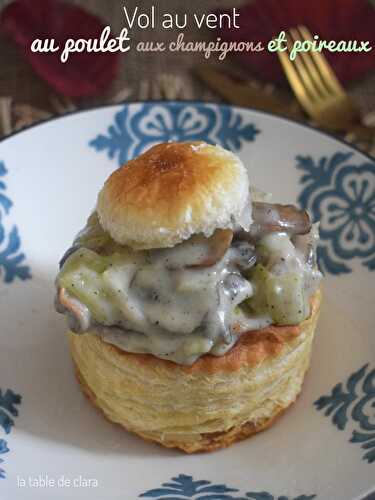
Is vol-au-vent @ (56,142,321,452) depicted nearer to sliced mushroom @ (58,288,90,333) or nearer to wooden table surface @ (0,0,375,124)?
sliced mushroom @ (58,288,90,333)

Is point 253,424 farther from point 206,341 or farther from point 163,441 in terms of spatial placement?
point 206,341

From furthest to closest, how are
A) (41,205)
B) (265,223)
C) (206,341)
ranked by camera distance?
1. (41,205)
2. (265,223)
3. (206,341)

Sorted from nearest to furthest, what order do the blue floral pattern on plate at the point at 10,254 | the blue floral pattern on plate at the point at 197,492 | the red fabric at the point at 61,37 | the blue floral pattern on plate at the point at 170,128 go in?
1. the blue floral pattern on plate at the point at 197,492
2. the blue floral pattern on plate at the point at 10,254
3. the blue floral pattern on plate at the point at 170,128
4. the red fabric at the point at 61,37

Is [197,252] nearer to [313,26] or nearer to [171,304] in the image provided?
[171,304]

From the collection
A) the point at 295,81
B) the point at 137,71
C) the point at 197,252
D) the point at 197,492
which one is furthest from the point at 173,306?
the point at 137,71

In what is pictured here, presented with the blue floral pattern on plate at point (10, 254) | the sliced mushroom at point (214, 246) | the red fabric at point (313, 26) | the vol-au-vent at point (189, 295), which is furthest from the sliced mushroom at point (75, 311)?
the red fabric at point (313, 26)

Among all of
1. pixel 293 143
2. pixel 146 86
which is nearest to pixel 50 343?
pixel 293 143

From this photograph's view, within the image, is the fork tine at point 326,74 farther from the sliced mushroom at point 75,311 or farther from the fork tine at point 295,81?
the sliced mushroom at point 75,311
